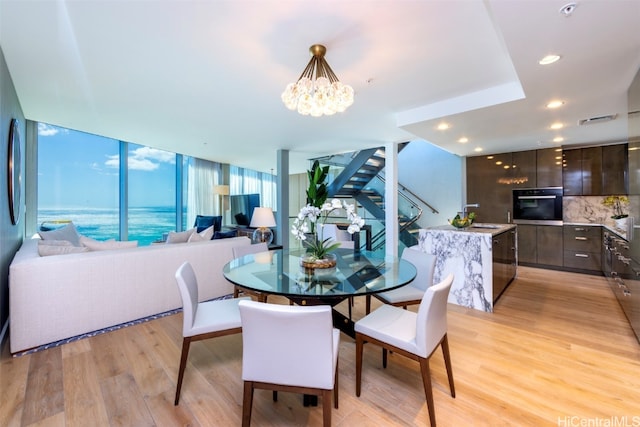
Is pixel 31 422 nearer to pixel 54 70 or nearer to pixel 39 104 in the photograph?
pixel 54 70

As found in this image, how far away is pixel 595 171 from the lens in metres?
4.54

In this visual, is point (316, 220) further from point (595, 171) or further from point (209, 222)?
point (595, 171)

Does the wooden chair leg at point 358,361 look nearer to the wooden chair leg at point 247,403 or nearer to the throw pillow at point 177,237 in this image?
the wooden chair leg at point 247,403

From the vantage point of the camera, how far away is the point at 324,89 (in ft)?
6.70

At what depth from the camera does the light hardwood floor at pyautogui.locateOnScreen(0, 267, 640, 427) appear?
1.52 meters

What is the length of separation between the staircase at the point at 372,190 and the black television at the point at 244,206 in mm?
1975

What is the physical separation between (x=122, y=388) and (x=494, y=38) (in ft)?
11.5

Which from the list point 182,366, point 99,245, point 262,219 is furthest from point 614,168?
point 99,245

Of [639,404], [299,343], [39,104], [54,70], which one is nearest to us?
[299,343]

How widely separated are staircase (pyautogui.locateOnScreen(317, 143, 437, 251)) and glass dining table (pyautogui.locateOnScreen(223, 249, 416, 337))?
12.0ft

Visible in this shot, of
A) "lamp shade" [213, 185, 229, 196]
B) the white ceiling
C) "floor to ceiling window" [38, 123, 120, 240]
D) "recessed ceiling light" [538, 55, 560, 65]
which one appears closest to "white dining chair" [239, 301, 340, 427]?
the white ceiling

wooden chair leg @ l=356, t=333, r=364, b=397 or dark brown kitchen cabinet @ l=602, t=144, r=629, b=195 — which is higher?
dark brown kitchen cabinet @ l=602, t=144, r=629, b=195

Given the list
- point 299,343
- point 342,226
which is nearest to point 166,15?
point 299,343

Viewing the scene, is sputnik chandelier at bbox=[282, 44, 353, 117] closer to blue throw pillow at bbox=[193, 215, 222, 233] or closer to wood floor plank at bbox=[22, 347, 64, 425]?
wood floor plank at bbox=[22, 347, 64, 425]
